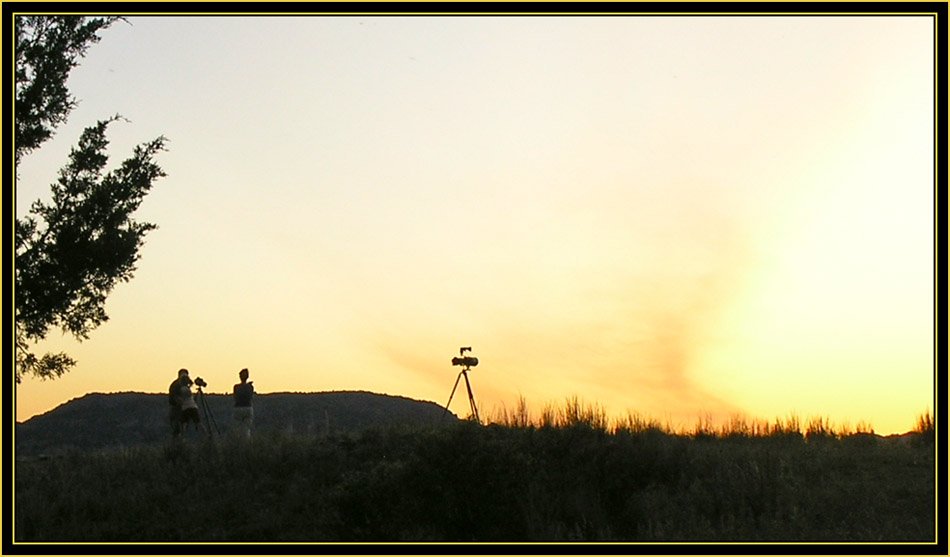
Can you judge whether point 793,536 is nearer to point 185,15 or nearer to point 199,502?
point 199,502

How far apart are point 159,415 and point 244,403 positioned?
948 centimetres

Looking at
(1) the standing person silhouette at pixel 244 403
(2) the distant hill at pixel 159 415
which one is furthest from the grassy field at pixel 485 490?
(2) the distant hill at pixel 159 415

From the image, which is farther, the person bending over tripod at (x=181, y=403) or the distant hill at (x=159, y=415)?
the distant hill at (x=159, y=415)

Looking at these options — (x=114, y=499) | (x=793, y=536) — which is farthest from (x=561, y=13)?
(x=114, y=499)

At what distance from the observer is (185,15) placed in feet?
57.1

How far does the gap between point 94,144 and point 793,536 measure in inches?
715

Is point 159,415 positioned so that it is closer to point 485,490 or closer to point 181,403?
point 181,403

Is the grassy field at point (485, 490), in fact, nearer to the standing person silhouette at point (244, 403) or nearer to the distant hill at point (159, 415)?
the standing person silhouette at point (244, 403)

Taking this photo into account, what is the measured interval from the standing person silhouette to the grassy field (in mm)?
1454

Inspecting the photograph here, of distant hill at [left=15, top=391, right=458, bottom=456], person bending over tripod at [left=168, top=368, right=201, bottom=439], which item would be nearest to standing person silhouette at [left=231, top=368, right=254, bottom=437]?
person bending over tripod at [left=168, top=368, right=201, bottom=439]

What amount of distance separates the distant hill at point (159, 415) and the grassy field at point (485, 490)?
669cm

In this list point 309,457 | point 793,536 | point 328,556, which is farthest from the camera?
point 309,457

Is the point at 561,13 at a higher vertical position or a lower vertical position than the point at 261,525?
higher

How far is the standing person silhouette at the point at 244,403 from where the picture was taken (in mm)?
28125
